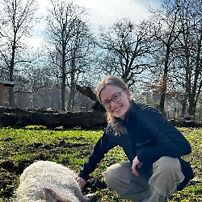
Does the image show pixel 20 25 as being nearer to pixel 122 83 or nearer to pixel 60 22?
pixel 60 22

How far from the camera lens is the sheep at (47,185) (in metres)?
4.14

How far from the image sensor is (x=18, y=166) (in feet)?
24.0

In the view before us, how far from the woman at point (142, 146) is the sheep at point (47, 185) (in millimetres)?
488

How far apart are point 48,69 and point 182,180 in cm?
4813

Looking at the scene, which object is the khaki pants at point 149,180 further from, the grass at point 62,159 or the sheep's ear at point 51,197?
the sheep's ear at point 51,197

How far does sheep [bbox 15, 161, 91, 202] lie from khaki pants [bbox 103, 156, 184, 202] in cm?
46

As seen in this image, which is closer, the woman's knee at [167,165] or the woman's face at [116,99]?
the woman's knee at [167,165]

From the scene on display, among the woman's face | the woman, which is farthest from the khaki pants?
the woman's face

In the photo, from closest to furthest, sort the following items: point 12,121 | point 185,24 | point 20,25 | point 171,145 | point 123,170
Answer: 1. point 171,145
2. point 123,170
3. point 12,121
4. point 185,24
5. point 20,25

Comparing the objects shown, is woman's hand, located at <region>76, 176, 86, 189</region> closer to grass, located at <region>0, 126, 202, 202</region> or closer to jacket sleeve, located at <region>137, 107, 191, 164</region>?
grass, located at <region>0, 126, 202, 202</region>

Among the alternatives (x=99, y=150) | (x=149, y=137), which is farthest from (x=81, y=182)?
(x=149, y=137)

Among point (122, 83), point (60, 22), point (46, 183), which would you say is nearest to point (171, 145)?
point (122, 83)

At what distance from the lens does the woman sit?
4102mm

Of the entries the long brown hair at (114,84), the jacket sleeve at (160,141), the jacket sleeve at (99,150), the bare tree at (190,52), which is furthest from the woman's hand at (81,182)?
the bare tree at (190,52)
